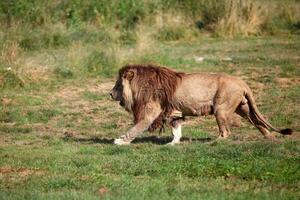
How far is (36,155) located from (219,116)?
2748 mm

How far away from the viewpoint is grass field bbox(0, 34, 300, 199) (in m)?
9.28

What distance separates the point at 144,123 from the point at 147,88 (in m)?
0.54

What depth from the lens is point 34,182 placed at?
9.63 meters

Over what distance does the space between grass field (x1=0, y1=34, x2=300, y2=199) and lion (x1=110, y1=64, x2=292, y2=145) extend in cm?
26

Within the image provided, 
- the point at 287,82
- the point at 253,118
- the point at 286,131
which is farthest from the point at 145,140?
the point at 287,82

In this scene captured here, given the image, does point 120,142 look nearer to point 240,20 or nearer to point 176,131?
→ point 176,131

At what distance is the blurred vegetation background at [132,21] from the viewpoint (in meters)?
23.0

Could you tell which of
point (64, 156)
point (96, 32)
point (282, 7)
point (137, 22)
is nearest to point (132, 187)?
point (64, 156)

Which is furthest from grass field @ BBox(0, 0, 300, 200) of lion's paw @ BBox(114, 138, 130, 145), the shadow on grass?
lion's paw @ BBox(114, 138, 130, 145)

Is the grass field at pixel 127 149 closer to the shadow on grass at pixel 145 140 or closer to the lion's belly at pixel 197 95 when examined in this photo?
the shadow on grass at pixel 145 140

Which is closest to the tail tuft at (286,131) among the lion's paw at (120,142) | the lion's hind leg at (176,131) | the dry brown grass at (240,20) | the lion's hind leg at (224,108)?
the lion's hind leg at (224,108)

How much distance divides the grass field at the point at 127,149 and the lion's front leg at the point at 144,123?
16 cm

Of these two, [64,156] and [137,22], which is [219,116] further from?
[137,22]

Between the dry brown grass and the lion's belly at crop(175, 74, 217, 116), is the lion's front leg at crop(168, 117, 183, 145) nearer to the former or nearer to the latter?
the lion's belly at crop(175, 74, 217, 116)
